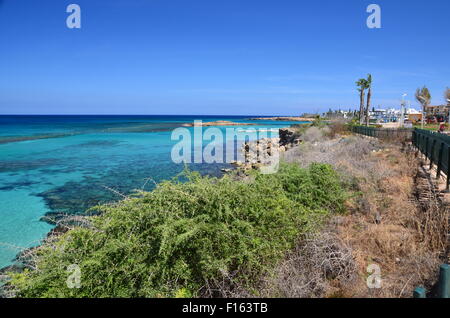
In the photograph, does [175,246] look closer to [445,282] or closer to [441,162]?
[445,282]

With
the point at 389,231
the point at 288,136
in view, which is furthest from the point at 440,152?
the point at 288,136

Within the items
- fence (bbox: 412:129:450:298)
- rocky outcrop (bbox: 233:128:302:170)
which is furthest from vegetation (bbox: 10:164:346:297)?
rocky outcrop (bbox: 233:128:302:170)

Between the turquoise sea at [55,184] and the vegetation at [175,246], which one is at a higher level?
the vegetation at [175,246]

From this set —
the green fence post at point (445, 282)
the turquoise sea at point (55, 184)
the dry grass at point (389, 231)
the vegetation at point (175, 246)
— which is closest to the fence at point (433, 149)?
the green fence post at point (445, 282)

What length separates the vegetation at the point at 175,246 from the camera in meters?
4.30

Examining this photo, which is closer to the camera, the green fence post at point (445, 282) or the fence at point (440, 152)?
the green fence post at point (445, 282)

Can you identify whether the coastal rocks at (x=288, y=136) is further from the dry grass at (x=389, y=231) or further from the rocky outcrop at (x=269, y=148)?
the dry grass at (x=389, y=231)

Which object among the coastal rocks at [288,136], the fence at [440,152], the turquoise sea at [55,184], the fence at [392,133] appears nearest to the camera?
the fence at [440,152]

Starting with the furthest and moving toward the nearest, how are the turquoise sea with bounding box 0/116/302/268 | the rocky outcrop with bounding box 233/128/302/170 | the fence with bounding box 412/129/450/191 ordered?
the rocky outcrop with bounding box 233/128/302/170 → the turquoise sea with bounding box 0/116/302/268 → the fence with bounding box 412/129/450/191

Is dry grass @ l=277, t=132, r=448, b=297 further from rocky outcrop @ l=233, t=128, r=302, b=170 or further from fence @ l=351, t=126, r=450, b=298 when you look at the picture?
rocky outcrop @ l=233, t=128, r=302, b=170

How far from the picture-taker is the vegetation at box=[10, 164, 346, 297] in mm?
4305

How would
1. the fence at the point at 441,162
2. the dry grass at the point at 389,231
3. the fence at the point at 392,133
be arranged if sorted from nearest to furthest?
the fence at the point at 441,162 → the dry grass at the point at 389,231 → the fence at the point at 392,133
